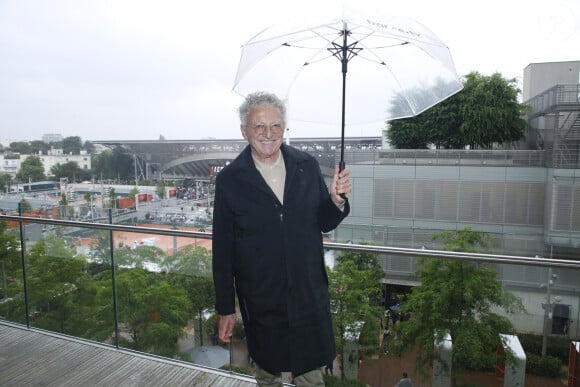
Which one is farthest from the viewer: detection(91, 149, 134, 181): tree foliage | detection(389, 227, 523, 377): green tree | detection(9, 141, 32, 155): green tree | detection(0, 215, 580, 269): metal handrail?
detection(91, 149, 134, 181): tree foliage

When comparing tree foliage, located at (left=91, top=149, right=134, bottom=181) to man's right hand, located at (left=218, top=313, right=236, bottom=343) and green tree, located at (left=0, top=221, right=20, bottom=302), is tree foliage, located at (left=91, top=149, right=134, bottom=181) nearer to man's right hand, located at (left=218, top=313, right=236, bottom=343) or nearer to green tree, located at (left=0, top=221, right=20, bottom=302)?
green tree, located at (left=0, top=221, right=20, bottom=302)

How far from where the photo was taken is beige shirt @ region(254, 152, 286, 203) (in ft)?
4.21

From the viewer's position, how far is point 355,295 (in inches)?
89.2

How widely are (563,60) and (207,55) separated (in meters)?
14.4

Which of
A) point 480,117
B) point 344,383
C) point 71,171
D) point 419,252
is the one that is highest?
point 480,117

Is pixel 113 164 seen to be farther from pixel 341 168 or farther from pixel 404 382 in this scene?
pixel 341 168

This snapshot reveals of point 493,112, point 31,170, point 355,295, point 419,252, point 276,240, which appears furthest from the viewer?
point 493,112

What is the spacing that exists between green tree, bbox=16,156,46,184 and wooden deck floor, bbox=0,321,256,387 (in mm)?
10430

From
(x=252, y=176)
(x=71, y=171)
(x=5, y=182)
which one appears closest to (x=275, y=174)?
(x=252, y=176)

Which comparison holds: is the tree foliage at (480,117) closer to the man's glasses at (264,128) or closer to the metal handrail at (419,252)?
the metal handrail at (419,252)

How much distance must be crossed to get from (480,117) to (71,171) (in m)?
18.8

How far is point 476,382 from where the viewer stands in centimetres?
184

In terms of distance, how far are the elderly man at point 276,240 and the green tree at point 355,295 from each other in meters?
0.76

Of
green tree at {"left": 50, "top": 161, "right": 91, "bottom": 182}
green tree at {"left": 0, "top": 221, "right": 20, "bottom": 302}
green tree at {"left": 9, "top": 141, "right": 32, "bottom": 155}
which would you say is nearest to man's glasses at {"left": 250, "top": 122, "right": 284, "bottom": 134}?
green tree at {"left": 0, "top": 221, "right": 20, "bottom": 302}
